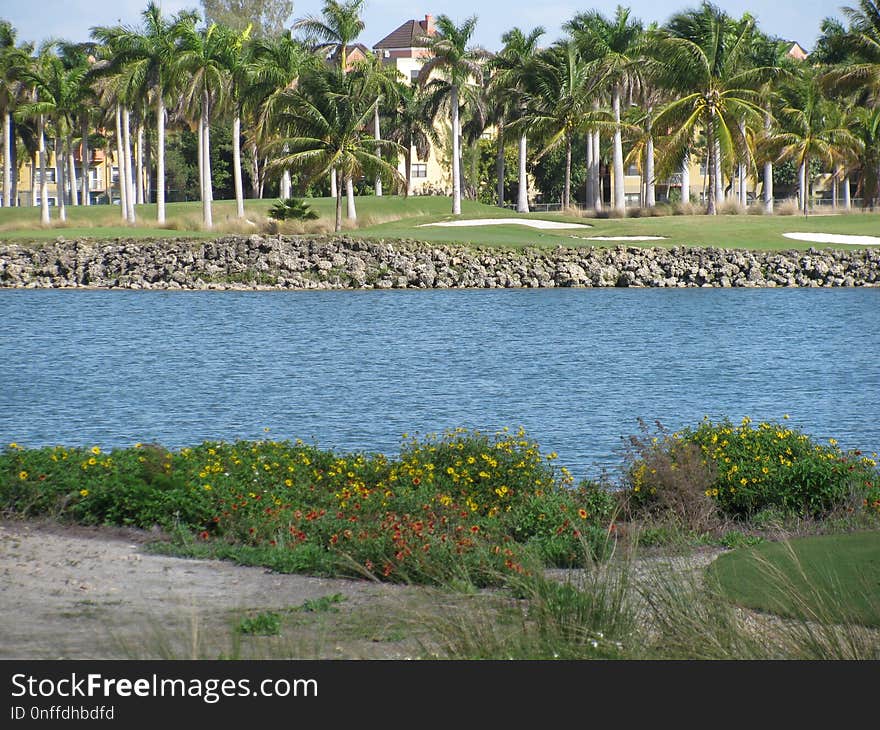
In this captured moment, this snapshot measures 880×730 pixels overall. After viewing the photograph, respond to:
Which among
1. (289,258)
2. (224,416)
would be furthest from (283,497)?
(289,258)

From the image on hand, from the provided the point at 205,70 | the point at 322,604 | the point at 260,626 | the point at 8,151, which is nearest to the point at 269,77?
the point at 205,70

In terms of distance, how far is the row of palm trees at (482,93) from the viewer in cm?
6519

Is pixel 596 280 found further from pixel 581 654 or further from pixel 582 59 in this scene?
pixel 581 654

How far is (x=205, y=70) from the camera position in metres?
65.2

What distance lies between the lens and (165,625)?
8117 millimetres

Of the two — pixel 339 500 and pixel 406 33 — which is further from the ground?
pixel 406 33

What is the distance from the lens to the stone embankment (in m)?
55.2

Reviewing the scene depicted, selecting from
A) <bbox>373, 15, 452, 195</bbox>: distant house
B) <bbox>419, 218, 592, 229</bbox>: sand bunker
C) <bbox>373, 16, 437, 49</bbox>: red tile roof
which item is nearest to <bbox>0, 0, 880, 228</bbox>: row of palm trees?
<bbox>419, 218, 592, 229</bbox>: sand bunker

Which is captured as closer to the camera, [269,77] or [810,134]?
[269,77]

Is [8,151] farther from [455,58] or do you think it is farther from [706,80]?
[706,80]

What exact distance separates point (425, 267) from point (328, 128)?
12.7m

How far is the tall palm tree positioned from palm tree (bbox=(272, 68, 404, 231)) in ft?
21.8

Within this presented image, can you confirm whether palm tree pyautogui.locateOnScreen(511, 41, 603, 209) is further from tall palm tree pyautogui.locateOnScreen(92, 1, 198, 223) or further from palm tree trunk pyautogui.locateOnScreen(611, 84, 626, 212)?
tall palm tree pyautogui.locateOnScreen(92, 1, 198, 223)

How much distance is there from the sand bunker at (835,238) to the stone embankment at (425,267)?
2988 mm
